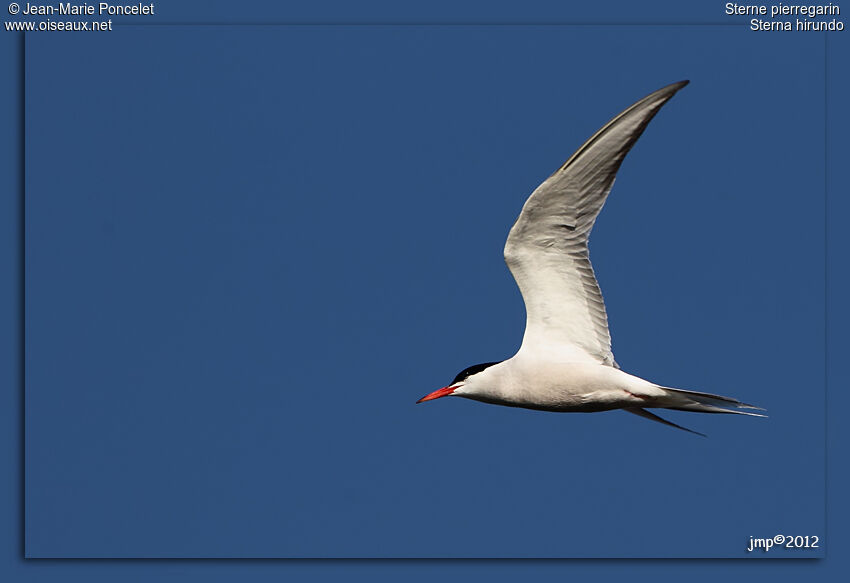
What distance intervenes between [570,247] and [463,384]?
3.90 ft

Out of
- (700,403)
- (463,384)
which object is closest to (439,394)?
(463,384)

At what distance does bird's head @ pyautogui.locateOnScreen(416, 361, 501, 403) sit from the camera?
25.9 ft

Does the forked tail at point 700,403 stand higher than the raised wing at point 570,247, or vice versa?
the raised wing at point 570,247

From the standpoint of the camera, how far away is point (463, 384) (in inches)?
313

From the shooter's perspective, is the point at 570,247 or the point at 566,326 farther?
the point at 566,326

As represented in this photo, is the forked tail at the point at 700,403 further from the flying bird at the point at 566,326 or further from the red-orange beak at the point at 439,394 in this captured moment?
the red-orange beak at the point at 439,394

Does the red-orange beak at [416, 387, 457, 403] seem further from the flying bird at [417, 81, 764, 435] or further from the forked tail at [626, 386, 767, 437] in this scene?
the forked tail at [626, 386, 767, 437]

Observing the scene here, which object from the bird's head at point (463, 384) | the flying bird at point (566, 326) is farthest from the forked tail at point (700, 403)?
the bird's head at point (463, 384)

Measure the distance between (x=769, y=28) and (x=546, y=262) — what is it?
8.57 feet

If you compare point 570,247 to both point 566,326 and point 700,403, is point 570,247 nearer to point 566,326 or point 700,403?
point 566,326

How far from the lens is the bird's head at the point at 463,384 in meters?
7.89

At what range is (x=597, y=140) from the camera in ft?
22.3

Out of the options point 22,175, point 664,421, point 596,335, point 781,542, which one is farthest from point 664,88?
point 22,175

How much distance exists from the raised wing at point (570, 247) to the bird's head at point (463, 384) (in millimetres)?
355
